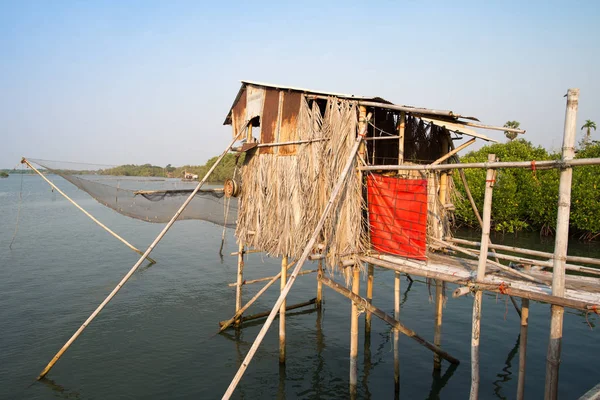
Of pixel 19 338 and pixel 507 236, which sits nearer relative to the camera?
pixel 19 338

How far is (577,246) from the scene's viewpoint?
1859 cm

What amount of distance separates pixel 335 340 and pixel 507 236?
15.8 metres

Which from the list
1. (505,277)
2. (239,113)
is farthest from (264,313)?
(505,277)

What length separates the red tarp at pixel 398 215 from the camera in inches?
263

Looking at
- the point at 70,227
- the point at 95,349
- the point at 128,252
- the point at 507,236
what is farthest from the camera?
the point at 70,227

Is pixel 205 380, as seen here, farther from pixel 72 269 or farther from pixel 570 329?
pixel 72 269

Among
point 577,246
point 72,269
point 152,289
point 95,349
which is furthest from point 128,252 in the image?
point 577,246

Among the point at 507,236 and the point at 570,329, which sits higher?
the point at 507,236

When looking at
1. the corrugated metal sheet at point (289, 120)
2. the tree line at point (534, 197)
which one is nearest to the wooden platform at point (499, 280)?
the corrugated metal sheet at point (289, 120)

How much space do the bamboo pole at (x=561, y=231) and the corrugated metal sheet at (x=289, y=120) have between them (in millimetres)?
4676

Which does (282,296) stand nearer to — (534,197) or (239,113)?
(239,113)

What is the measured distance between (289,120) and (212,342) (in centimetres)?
595

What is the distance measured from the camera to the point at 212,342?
1026 cm

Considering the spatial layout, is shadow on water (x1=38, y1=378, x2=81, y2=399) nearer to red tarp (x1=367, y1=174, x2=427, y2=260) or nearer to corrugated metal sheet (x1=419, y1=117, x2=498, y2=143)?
red tarp (x1=367, y1=174, x2=427, y2=260)
